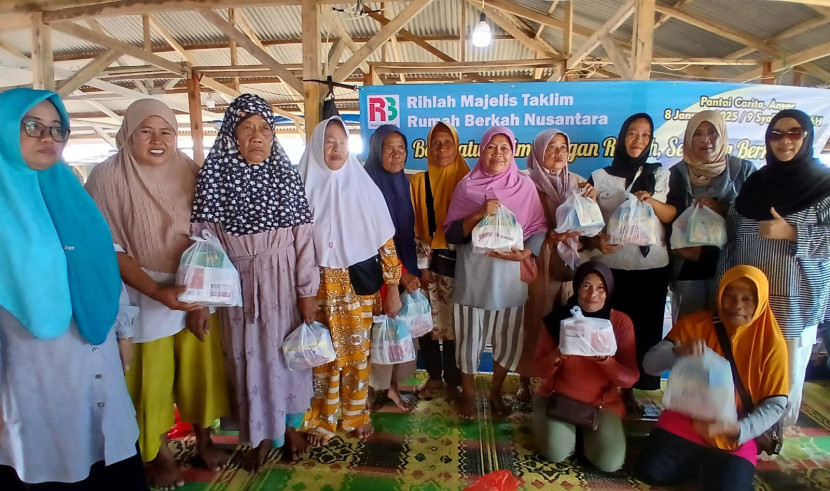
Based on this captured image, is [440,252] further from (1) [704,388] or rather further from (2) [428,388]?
(1) [704,388]

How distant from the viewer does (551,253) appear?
2.92m

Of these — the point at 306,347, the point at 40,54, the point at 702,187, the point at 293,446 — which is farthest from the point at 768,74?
the point at 40,54

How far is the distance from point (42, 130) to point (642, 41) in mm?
4071

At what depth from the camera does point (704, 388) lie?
2.09 metres

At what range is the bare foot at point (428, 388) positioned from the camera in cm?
336

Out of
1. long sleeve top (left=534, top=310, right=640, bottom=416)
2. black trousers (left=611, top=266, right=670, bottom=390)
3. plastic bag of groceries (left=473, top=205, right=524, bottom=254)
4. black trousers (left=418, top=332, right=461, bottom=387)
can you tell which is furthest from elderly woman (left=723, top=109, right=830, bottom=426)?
black trousers (left=418, top=332, right=461, bottom=387)

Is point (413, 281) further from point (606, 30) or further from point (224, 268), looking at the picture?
point (606, 30)

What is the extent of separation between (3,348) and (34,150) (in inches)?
28.1

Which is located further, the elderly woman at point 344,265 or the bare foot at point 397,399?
the bare foot at point 397,399

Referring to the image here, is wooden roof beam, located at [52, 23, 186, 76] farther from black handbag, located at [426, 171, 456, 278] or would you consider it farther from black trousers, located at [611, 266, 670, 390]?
black trousers, located at [611, 266, 670, 390]

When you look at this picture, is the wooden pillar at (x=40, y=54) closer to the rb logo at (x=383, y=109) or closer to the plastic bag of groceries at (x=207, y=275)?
the rb logo at (x=383, y=109)

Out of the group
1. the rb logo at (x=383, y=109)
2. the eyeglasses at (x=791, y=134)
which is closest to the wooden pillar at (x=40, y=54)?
the rb logo at (x=383, y=109)

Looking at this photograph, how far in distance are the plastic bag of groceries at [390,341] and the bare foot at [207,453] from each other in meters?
1.02

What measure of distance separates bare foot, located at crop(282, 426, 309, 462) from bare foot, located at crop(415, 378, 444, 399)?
0.98 m
